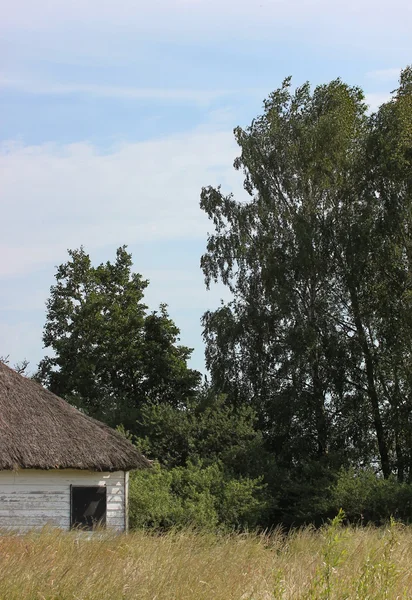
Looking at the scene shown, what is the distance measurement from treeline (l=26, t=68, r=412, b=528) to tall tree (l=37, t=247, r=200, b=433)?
5.57ft

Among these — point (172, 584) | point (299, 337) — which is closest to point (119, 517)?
point (299, 337)

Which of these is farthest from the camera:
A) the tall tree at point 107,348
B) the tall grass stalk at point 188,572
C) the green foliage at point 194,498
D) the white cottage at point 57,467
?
the tall tree at point 107,348

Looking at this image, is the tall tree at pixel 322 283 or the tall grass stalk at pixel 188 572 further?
the tall tree at pixel 322 283

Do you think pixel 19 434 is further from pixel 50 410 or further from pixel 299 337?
pixel 299 337

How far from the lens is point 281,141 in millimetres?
28719

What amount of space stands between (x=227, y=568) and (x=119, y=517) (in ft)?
44.3

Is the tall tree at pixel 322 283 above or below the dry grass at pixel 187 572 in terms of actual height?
above

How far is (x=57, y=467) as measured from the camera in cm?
1886

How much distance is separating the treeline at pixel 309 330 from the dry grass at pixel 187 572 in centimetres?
1643

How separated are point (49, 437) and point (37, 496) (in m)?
1.31

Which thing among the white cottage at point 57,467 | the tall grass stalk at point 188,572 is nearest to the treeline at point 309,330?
the white cottage at point 57,467

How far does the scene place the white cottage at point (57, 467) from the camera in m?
18.8

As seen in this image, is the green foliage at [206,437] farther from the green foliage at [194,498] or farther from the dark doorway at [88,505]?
the dark doorway at [88,505]

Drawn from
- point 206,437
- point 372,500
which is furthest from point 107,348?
point 372,500
